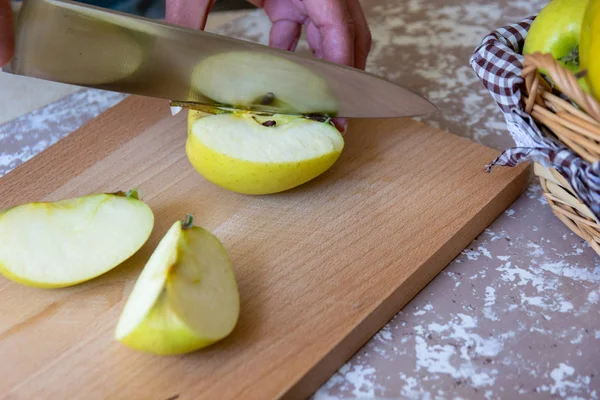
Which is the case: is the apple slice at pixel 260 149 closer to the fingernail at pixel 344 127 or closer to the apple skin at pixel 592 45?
the fingernail at pixel 344 127

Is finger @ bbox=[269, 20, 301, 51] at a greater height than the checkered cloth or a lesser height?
lesser

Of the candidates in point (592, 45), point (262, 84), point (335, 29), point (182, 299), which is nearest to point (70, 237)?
point (182, 299)

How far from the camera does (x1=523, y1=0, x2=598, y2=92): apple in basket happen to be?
0.88 m

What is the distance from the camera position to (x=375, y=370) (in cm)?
83

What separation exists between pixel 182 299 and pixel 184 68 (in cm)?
41

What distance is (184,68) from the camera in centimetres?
102

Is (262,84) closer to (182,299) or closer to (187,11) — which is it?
(187,11)

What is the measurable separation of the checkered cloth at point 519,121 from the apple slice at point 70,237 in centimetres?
50

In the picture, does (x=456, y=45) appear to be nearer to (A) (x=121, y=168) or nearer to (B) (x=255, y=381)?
(A) (x=121, y=168)

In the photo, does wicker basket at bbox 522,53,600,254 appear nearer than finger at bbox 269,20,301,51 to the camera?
Yes

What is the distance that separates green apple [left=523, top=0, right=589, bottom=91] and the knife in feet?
0.71

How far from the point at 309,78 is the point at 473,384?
0.50 meters

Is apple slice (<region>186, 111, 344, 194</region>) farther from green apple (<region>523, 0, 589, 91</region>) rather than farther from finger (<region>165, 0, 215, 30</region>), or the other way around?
green apple (<region>523, 0, 589, 91</region>)

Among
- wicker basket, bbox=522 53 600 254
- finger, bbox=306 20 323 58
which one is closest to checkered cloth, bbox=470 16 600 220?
wicker basket, bbox=522 53 600 254
